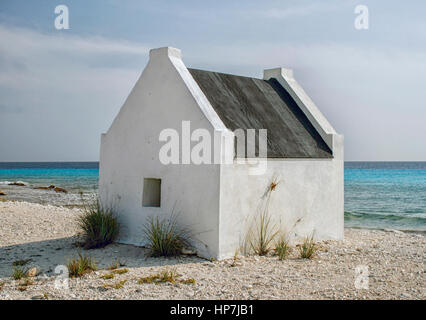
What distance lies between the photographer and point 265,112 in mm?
10992

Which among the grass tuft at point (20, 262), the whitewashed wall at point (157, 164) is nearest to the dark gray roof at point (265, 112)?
the whitewashed wall at point (157, 164)

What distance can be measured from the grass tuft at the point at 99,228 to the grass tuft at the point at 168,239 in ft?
A: 4.15

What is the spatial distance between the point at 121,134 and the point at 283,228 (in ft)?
14.4

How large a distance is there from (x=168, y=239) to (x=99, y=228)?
6.68ft

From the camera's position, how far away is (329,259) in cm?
914

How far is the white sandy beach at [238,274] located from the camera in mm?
6613

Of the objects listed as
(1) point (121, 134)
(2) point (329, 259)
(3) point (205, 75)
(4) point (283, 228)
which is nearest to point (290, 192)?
(4) point (283, 228)

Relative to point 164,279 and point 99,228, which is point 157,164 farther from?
point 164,279

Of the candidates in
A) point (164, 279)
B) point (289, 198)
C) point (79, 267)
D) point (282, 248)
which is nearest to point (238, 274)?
point (164, 279)

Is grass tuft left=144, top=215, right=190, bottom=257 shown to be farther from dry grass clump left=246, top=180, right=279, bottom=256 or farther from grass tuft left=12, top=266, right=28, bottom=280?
grass tuft left=12, top=266, right=28, bottom=280

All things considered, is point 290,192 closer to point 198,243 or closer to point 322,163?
point 322,163

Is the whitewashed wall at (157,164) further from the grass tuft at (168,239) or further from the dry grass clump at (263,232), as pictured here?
the dry grass clump at (263,232)

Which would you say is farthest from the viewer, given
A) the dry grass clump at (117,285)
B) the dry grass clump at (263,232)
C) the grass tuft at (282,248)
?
the dry grass clump at (263,232)

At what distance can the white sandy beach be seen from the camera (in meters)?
6.61
